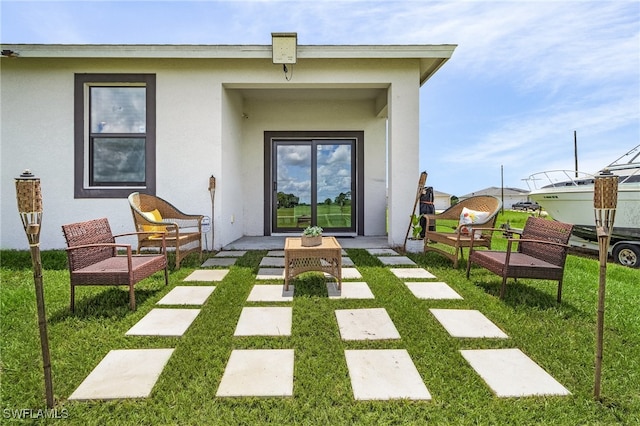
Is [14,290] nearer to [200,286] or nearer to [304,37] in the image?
[200,286]

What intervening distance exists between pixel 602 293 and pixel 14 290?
457 centimetres

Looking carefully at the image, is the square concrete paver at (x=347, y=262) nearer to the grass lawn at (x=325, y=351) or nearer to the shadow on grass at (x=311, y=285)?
the shadow on grass at (x=311, y=285)

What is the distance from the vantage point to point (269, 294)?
300 cm

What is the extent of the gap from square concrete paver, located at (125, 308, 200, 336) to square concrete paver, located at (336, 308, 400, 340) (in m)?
1.13

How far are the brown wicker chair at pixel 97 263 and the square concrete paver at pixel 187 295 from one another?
0.92 feet

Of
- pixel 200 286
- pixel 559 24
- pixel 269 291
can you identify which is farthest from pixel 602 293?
pixel 559 24

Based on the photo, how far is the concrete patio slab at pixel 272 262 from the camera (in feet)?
13.7

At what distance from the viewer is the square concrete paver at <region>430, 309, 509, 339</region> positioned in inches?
85.1

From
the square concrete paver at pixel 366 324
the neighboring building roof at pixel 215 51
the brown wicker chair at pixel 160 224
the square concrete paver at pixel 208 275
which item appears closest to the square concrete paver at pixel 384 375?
the square concrete paver at pixel 366 324

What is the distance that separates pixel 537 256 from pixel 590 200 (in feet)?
13.0

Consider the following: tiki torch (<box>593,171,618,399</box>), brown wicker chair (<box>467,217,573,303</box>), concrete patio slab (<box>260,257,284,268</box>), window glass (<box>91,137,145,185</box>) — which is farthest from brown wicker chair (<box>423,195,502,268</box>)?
window glass (<box>91,137,145,185</box>)

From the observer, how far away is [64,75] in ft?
17.0

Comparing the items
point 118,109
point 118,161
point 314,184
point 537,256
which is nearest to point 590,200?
point 537,256

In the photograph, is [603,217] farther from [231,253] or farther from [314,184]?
[314,184]
